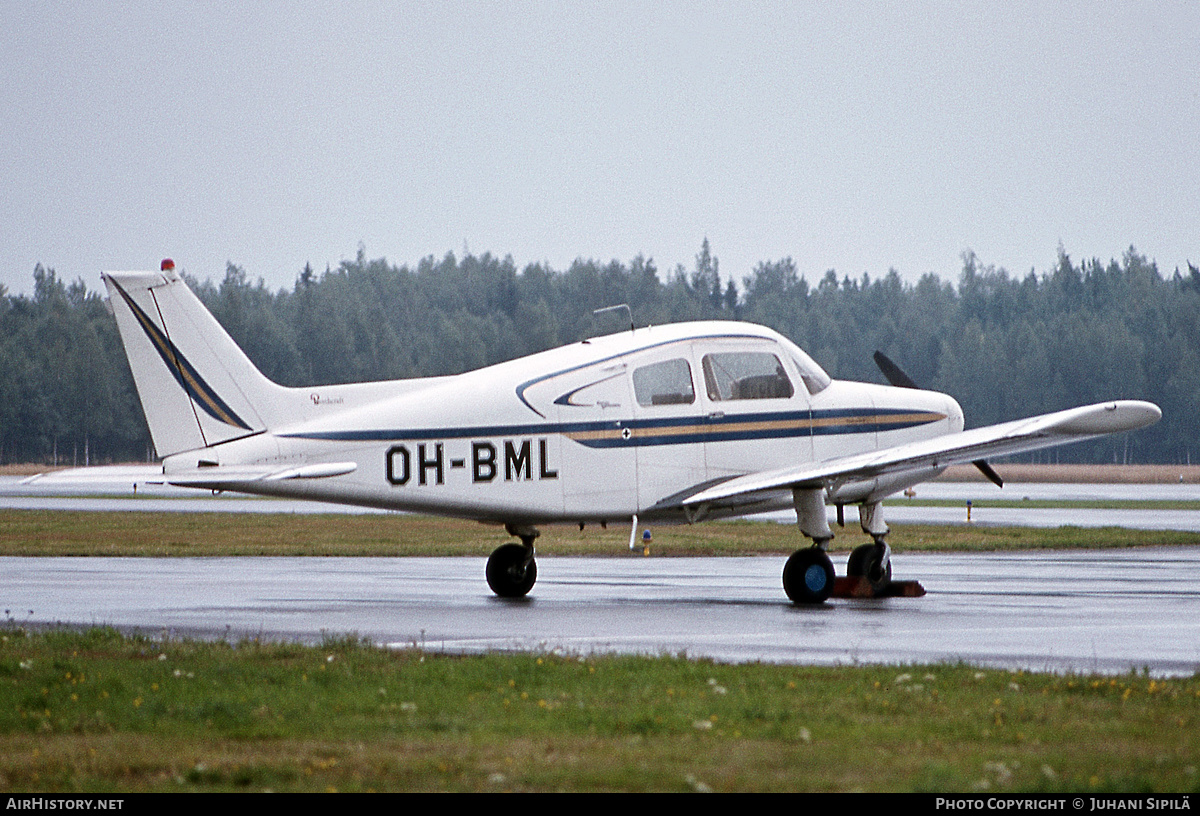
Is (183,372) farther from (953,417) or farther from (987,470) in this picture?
(987,470)

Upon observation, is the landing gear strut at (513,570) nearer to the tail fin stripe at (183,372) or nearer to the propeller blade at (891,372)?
the tail fin stripe at (183,372)

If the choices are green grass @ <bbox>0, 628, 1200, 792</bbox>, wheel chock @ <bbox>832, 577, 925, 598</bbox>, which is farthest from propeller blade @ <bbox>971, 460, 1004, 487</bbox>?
green grass @ <bbox>0, 628, 1200, 792</bbox>

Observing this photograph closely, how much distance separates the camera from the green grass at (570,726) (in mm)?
8289

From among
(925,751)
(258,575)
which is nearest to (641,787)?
(925,751)

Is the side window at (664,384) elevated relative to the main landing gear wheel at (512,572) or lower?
elevated

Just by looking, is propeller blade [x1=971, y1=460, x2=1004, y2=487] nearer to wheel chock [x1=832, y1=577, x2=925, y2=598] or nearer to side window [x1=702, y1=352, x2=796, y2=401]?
wheel chock [x1=832, y1=577, x2=925, y2=598]

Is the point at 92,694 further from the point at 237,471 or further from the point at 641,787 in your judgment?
the point at 237,471

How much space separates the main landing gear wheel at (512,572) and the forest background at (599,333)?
117 m

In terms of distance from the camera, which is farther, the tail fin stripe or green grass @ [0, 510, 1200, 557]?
green grass @ [0, 510, 1200, 557]

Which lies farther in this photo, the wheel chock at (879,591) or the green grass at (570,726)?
the wheel chock at (879,591)

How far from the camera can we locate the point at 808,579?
62.7 feet

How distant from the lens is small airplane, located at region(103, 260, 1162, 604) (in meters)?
18.2

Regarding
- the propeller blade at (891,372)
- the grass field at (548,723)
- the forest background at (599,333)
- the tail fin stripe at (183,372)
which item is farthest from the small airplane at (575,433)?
the forest background at (599,333)

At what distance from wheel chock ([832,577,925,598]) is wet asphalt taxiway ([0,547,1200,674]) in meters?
0.25
